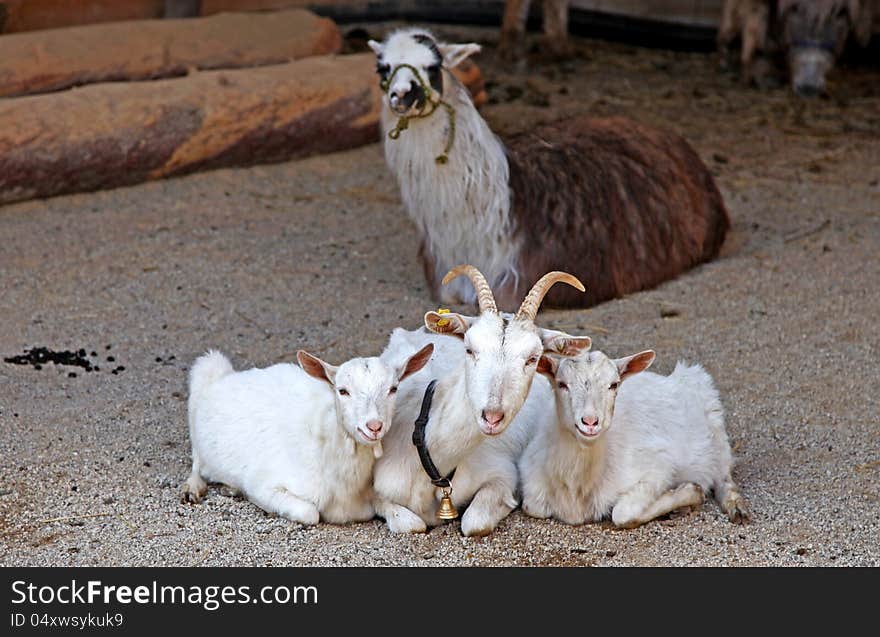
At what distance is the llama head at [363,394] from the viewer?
4.47 meters

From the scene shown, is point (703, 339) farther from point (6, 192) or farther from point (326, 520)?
point (6, 192)

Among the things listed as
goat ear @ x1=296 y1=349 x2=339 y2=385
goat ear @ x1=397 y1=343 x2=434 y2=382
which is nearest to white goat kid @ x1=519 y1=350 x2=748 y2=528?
goat ear @ x1=397 y1=343 x2=434 y2=382

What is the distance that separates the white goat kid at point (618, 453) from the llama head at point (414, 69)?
2.21m

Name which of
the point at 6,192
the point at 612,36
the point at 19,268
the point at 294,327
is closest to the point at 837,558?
the point at 294,327

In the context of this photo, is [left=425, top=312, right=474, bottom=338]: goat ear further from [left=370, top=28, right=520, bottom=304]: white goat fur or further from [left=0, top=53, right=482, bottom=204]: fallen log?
[left=0, top=53, right=482, bottom=204]: fallen log

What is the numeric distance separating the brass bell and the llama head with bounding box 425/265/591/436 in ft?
1.07

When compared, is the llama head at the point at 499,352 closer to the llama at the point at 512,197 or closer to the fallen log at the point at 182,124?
the llama at the point at 512,197

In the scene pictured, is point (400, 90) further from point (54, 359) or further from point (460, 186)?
point (54, 359)

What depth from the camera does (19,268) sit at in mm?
7551

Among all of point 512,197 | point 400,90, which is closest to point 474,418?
point 400,90

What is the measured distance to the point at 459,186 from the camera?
7.00 meters

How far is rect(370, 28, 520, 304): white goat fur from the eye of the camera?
695 centimetres

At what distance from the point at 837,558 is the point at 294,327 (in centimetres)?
315

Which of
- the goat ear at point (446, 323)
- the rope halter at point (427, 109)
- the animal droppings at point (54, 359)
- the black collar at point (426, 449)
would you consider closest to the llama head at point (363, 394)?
the black collar at point (426, 449)
